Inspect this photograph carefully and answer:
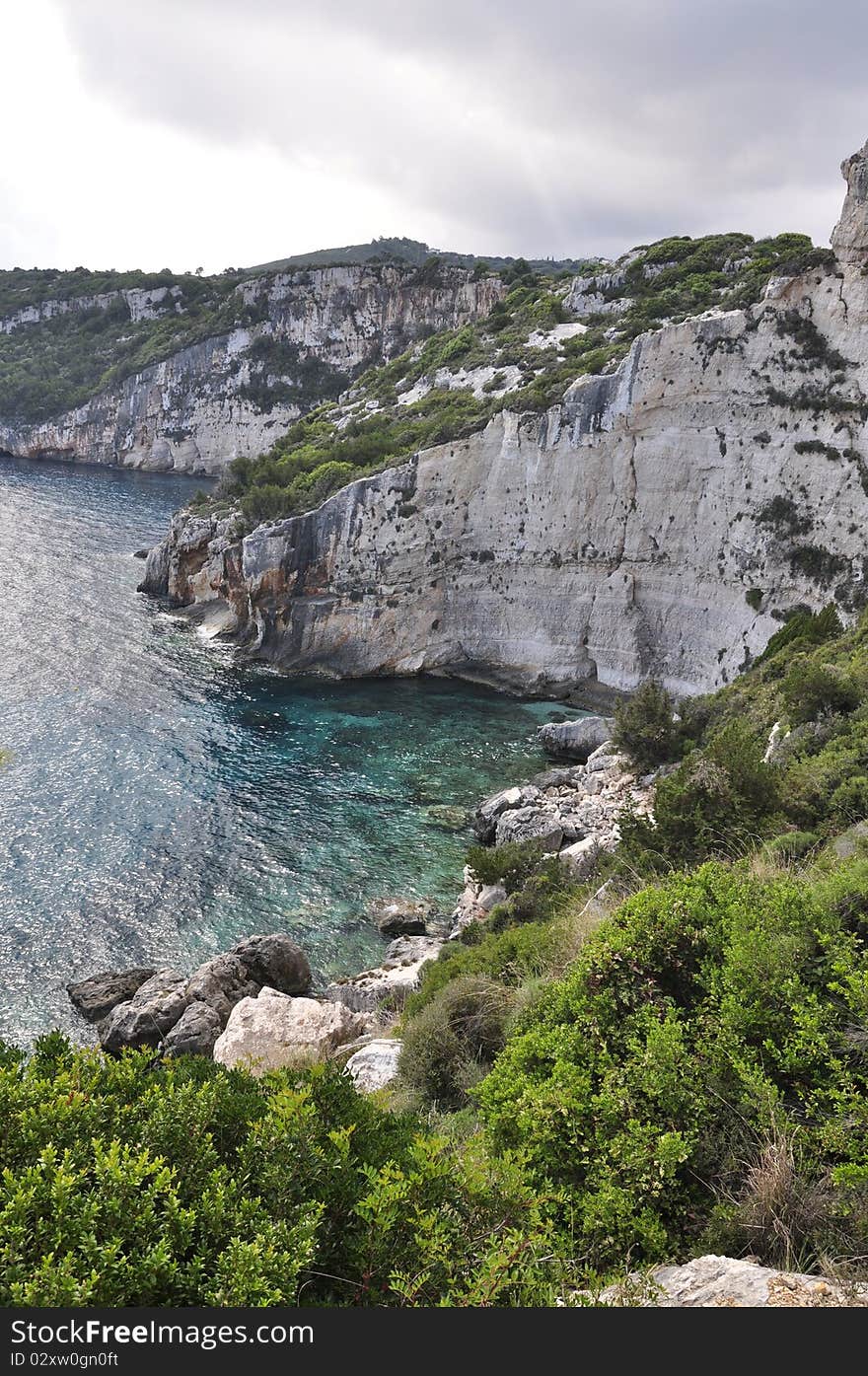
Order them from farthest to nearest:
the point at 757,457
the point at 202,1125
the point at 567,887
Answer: the point at 757,457 < the point at 567,887 < the point at 202,1125

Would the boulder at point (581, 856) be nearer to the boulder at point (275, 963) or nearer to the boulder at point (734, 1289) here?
the boulder at point (275, 963)

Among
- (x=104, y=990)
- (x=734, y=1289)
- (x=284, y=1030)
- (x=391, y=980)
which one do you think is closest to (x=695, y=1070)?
(x=734, y=1289)

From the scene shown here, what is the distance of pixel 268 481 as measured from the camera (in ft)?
156

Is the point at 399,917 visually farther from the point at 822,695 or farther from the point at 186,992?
the point at 822,695

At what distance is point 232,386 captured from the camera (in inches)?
3664

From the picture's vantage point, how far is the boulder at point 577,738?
3047cm

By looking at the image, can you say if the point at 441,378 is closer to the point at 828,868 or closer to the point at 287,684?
the point at 287,684

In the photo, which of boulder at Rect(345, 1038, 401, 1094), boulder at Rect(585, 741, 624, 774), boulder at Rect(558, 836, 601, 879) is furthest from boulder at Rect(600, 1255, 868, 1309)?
boulder at Rect(585, 741, 624, 774)

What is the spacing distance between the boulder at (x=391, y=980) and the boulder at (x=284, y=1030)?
112 cm

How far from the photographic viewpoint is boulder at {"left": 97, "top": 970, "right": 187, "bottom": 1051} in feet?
51.8

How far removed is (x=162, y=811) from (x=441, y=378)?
3815 centimetres

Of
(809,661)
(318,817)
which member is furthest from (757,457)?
(318,817)

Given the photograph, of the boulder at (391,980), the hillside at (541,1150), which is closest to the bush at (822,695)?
the boulder at (391,980)

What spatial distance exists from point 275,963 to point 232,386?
8961 cm
